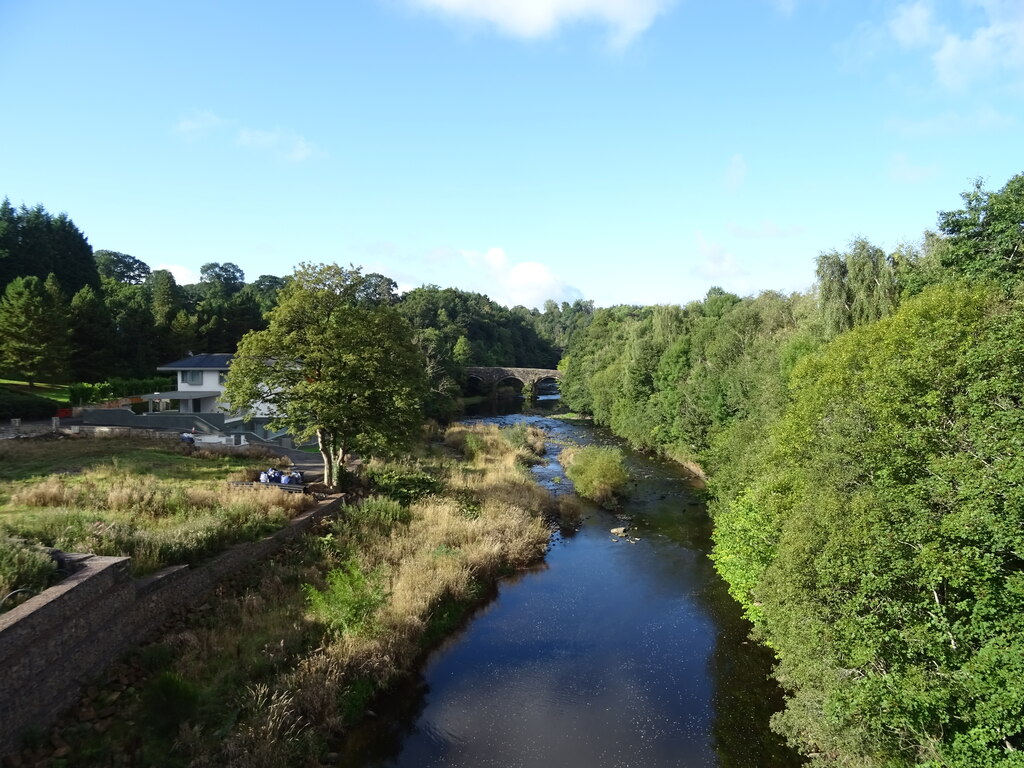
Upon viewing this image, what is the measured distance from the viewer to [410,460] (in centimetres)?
3903

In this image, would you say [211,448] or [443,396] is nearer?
[211,448]

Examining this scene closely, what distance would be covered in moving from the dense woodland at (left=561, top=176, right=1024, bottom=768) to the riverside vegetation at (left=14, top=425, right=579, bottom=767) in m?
10.7

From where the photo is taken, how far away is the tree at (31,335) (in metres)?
47.2

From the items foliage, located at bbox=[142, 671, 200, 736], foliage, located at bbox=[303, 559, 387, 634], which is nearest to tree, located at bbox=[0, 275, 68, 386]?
foliage, located at bbox=[303, 559, 387, 634]

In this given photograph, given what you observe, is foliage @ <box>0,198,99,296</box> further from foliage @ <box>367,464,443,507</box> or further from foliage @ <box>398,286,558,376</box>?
foliage @ <box>367,464,443,507</box>

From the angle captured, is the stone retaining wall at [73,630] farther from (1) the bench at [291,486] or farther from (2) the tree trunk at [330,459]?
(2) the tree trunk at [330,459]

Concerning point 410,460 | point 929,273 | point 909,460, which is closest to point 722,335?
point 929,273

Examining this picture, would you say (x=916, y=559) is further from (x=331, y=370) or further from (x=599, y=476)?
(x=599, y=476)

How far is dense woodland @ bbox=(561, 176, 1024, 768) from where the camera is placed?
10977 mm

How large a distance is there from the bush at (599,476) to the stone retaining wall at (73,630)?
24563 mm

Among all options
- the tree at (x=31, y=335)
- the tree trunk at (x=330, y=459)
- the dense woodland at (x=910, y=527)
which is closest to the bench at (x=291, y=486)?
the tree trunk at (x=330, y=459)

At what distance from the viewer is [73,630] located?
41.6 ft

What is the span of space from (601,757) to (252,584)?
12104mm

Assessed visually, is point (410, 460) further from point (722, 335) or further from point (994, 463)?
point (994, 463)
